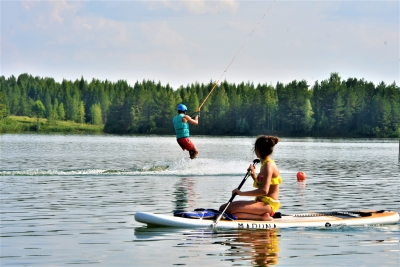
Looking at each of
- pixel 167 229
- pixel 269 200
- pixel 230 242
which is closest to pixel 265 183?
pixel 269 200

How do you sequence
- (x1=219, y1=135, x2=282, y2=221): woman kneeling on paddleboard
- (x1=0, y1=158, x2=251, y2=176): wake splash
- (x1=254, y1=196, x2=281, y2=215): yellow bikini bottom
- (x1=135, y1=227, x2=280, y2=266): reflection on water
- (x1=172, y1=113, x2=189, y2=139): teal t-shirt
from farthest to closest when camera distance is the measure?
1. (x1=0, y1=158, x2=251, y2=176): wake splash
2. (x1=172, y1=113, x2=189, y2=139): teal t-shirt
3. (x1=254, y1=196, x2=281, y2=215): yellow bikini bottom
4. (x1=219, y1=135, x2=282, y2=221): woman kneeling on paddleboard
5. (x1=135, y1=227, x2=280, y2=266): reflection on water

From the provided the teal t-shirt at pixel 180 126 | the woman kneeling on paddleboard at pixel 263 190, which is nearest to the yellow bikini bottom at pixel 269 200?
the woman kneeling on paddleboard at pixel 263 190

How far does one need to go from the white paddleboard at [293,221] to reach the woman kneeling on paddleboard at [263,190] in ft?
0.77

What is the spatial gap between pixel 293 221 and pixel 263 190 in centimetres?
124

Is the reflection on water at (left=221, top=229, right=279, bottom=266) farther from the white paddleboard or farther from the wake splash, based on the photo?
the wake splash

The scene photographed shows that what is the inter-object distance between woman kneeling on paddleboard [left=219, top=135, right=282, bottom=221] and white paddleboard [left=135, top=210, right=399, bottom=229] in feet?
0.77

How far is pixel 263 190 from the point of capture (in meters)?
16.0

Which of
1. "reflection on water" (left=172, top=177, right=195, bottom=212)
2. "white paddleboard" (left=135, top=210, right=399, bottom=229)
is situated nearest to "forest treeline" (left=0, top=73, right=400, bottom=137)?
"reflection on water" (left=172, top=177, right=195, bottom=212)

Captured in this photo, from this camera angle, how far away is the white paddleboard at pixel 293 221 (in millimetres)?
16312

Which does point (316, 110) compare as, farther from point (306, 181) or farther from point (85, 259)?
point (85, 259)

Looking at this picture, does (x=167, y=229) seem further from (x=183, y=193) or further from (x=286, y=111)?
(x=286, y=111)

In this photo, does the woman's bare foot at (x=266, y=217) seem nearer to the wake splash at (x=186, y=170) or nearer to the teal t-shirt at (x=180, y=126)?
the teal t-shirt at (x=180, y=126)

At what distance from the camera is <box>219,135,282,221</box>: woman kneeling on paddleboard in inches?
620

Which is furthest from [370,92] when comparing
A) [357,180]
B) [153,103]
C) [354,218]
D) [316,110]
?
[354,218]
